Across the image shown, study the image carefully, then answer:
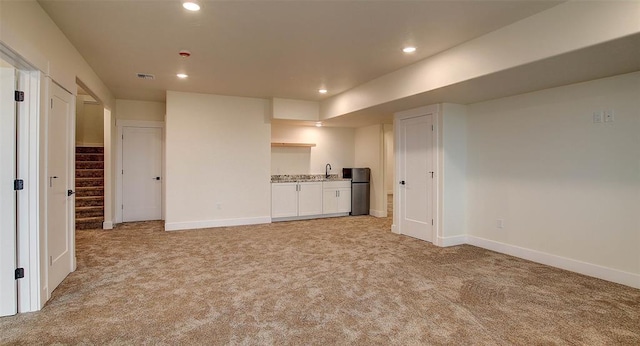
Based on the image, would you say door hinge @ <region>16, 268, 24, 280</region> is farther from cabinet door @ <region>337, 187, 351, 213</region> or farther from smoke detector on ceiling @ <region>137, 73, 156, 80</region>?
cabinet door @ <region>337, 187, 351, 213</region>

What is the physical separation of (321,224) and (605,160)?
4444mm

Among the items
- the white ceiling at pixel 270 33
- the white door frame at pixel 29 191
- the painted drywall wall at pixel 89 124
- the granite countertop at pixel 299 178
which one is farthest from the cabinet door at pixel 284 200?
the painted drywall wall at pixel 89 124

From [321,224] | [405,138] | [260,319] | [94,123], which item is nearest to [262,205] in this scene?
[321,224]

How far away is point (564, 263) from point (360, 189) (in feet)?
14.2

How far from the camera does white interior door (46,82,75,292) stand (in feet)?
9.86

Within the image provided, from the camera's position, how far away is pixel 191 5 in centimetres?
267

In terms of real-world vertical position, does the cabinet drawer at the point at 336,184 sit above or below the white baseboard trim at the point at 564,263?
above

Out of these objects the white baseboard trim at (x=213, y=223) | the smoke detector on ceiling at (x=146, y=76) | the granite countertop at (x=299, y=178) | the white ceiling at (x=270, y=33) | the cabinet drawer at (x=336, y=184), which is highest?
the smoke detector on ceiling at (x=146, y=76)

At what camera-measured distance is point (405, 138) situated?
549cm

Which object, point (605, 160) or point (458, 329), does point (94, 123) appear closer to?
point (458, 329)

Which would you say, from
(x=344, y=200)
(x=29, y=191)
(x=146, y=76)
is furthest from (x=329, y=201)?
(x=29, y=191)

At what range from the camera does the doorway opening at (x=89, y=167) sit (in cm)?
622

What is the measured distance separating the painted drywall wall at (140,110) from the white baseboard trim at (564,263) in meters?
6.39

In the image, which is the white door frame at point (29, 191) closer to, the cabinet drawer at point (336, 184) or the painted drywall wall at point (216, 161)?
the painted drywall wall at point (216, 161)
